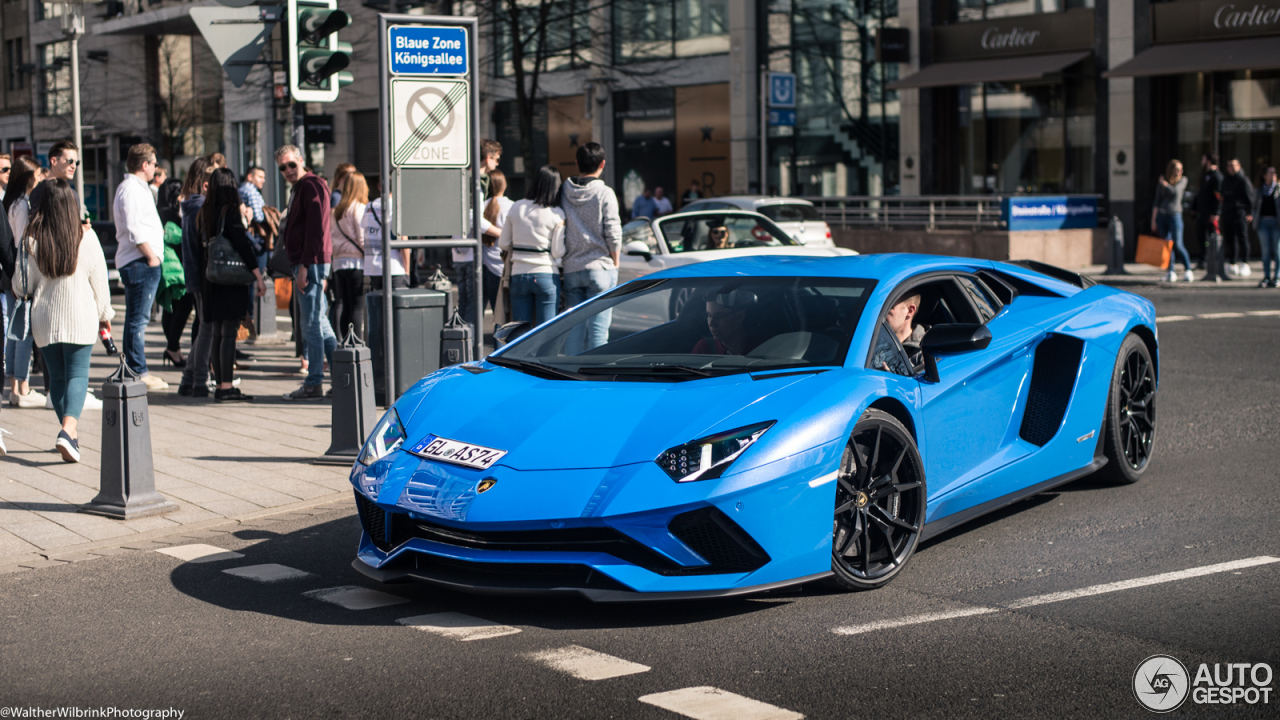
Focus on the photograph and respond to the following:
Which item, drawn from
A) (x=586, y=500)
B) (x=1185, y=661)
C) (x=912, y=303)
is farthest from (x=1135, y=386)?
(x=586, y=500)

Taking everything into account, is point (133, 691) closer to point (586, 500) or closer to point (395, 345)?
point (586, 500)

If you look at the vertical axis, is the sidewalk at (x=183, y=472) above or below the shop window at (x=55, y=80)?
below

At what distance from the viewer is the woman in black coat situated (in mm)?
10172

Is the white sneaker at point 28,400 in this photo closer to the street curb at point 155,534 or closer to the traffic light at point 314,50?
the traffic light at point 314,50

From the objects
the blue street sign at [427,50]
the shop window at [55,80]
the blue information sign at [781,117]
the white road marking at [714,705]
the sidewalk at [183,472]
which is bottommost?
the white road marking at [714,705]

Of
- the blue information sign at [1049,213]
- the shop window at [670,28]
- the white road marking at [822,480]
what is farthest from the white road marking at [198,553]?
the shop window at [670,28]

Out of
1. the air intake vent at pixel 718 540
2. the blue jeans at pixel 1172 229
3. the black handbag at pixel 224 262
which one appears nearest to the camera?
the air intake vent at pixel 718 540

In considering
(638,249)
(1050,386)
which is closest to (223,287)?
(638,249)

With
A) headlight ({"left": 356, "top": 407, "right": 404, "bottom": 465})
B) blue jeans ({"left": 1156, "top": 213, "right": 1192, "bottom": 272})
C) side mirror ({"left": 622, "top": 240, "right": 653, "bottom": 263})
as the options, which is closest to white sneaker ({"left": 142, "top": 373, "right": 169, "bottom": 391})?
side mirror ({"left": 622, "top": 240, "right": 653, "bottom": 263})

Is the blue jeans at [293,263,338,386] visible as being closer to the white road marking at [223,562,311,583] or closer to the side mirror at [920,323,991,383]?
the white road marking at [223,562,311,583]

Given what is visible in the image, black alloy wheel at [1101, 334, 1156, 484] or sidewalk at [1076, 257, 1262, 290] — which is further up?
sidewalk at [1076, 257, 1262, 290]

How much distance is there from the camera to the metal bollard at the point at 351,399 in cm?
794

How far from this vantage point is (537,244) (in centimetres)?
1012

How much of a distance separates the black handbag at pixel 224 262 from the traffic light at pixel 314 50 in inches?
50.3
